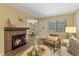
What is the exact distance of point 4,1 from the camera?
7.11 ft

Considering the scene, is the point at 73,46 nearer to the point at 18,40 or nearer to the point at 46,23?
the point at 46,23

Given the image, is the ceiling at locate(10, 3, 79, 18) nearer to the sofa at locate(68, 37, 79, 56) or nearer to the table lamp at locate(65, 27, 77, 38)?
the table lamp at locate(65, 27, 77, 38)

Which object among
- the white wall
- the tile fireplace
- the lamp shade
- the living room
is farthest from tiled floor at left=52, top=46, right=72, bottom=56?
the tile fireplace

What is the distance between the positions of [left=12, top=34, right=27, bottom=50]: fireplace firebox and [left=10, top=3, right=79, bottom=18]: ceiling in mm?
502

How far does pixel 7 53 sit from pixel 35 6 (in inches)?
40.4

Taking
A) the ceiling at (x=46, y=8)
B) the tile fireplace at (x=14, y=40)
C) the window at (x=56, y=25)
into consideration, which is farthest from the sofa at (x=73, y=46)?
the tile fireplace at (x=14, y=40)

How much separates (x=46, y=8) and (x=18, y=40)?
863 millimetres

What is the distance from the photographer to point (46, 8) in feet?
7.47

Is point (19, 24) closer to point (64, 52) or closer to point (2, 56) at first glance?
point (2, 56)

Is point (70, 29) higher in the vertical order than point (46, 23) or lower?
lower

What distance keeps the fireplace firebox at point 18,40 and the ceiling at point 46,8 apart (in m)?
0.50

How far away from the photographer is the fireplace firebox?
236 cm

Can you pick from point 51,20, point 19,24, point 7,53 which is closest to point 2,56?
point 7,53

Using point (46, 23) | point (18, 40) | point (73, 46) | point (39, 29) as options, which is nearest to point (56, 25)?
point (46, 23)
